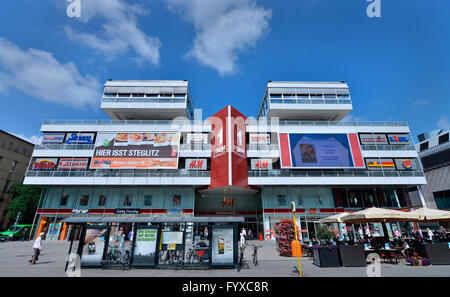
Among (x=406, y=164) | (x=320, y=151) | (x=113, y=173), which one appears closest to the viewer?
(x=113, y=173)

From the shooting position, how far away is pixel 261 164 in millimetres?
31109

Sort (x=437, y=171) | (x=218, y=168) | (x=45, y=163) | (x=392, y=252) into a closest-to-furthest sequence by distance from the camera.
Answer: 1. (x=392, y=252)
2. (x=218, y=168)
3. (x=45, y=163)
4. (x=437, y=171)

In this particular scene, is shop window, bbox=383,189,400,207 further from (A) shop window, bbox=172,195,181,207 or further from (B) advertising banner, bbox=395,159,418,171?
(A) shop window, bbox=172,195,181,207

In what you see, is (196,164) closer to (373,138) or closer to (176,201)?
(176,201)

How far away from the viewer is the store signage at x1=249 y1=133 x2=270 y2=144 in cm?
3253

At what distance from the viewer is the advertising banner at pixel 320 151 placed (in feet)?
99.5

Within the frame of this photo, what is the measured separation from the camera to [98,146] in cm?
3092

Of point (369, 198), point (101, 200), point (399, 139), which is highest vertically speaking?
point (399, 139)

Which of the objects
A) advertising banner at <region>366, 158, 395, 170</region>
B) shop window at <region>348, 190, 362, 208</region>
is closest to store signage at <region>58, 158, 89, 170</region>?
shop window at <region>348, 190, 362, 208</region>

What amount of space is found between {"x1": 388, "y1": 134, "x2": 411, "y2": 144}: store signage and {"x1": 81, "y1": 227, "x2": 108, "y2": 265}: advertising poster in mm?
39709

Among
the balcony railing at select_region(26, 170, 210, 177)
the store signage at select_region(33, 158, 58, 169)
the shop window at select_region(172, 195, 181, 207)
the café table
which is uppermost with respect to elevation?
the store signage at select_region(33, 158, 58, 169)

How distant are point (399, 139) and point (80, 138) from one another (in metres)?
50.1

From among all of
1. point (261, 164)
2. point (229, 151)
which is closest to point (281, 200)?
point (261, 164)
